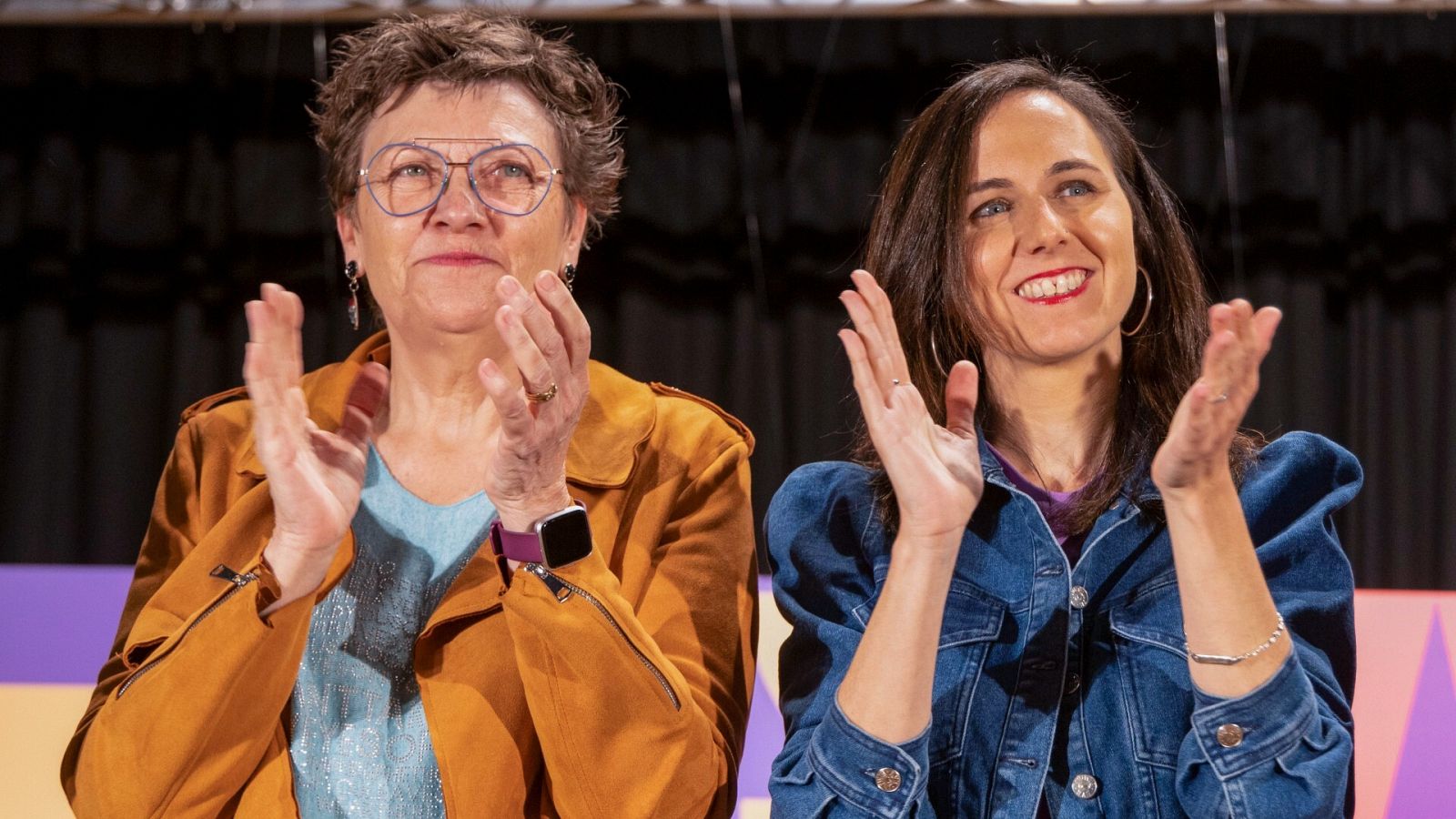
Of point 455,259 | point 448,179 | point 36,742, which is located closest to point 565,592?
point 455,259

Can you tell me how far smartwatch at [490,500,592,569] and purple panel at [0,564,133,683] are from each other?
1031mm

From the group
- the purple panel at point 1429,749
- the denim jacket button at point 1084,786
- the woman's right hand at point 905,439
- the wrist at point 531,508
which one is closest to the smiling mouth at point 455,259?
the wrist at point 531,508

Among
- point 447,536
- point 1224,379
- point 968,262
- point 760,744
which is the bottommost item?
point 760,744

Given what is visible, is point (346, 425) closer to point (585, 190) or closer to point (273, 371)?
point (273, 371)

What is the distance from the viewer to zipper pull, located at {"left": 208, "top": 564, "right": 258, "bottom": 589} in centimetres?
162

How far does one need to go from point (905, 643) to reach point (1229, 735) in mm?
339

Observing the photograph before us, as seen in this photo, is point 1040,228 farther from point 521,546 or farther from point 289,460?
point 289,460

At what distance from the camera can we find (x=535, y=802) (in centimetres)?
176

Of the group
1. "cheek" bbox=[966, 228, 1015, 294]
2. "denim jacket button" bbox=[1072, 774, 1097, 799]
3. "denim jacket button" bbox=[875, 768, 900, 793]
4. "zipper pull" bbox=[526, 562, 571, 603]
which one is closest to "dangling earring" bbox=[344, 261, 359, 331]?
"zipper pull" bbox=[526, 562, 571, 603]

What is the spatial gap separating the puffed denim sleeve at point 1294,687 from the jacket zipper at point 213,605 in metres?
1.06

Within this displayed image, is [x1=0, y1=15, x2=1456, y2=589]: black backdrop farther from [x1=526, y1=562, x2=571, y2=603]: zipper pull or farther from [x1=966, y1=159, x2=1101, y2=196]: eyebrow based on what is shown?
[x1=526, y1=562, x2=571, y2=603]: zipper pull

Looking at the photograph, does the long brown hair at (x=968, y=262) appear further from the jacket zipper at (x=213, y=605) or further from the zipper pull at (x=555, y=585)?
the jacket zipper at (x=213, y=605)

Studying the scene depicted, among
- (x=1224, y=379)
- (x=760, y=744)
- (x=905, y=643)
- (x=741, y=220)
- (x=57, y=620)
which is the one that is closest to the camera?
(x=1224, y=379)

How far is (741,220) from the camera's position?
15.6ft
